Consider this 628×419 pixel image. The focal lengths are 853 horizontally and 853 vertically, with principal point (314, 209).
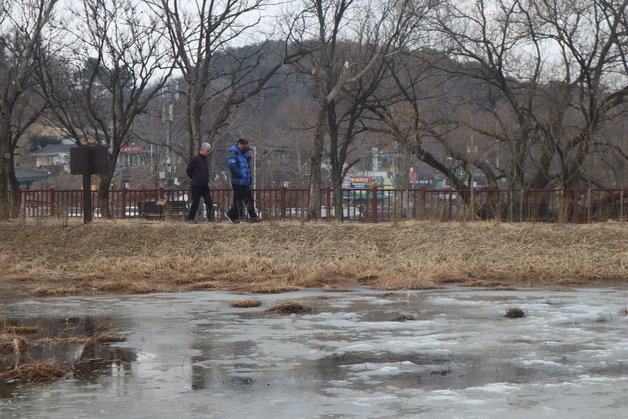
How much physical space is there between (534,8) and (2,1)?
21.1 metres

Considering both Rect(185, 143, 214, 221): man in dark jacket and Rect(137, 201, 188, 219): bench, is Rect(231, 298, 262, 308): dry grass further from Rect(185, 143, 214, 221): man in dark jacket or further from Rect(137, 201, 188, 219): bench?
Rect(137, 201, 188, 219): bench

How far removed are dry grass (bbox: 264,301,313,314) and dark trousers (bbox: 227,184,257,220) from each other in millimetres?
10064

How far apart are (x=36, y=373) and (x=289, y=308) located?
14.0 feet

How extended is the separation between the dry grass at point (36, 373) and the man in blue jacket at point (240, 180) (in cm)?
1327

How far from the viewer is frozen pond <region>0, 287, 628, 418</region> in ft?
18.6

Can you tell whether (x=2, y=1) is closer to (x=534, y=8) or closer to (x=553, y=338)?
(x=534, y=8)

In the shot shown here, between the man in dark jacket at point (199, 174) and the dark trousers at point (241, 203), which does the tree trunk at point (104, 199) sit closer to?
the man in dark jacket at point (199, 174)

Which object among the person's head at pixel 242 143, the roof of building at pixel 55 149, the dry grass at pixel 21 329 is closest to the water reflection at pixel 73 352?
the dry grass at pixel 21 329

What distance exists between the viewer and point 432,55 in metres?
36.3

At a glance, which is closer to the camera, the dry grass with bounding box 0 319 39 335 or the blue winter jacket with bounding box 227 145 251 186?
the dry grass with bounding box 0 319 39 335

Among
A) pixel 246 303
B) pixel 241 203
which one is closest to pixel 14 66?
pixel 241 203

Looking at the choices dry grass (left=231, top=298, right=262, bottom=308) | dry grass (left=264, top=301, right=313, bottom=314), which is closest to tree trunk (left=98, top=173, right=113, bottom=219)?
dry grass (left=231, top=298, right=262, bottom=308)

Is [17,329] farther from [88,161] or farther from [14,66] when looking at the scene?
[14,66]

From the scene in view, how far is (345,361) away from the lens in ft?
23.7
